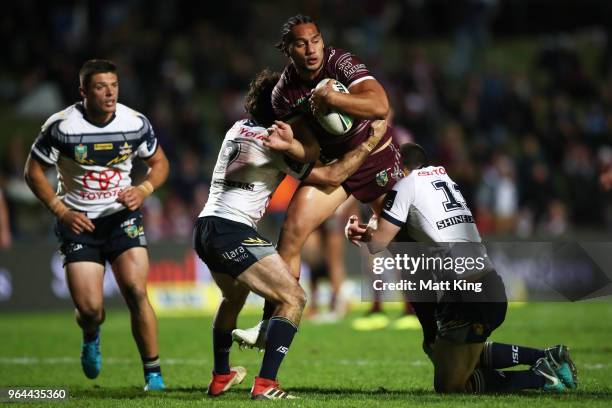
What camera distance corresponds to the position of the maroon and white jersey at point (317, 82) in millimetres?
7457

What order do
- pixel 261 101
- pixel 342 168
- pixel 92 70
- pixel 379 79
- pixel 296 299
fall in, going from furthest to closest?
1. pixel 379 79
2. pixel 92 70
3. pixel 261 101
4. pixel 342 168
5. pixel 296 299

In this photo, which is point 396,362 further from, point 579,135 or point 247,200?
point 579,135

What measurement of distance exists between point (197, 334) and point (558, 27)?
50.1 feet

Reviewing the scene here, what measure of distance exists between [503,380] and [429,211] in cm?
131

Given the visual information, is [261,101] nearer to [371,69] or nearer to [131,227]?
[131,227]

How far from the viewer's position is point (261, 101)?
7.75 m

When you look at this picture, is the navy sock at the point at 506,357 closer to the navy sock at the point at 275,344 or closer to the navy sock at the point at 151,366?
the navy sock at the point at 275,344

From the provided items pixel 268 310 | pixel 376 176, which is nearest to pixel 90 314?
pixel 268 310

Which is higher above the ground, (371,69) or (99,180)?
(371,69)

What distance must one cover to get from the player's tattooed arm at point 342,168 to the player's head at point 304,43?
2.34ft

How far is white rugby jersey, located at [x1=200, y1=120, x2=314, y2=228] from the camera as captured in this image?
7.20 meters

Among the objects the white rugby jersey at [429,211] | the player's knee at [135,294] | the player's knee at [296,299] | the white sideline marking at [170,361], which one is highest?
the white rugby jersey at [429,211]

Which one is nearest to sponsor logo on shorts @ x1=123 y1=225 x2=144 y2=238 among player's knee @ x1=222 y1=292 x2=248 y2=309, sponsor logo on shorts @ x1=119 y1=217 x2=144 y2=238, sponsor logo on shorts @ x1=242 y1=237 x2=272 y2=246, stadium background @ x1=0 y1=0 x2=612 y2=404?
sponsor logo on shorts @ x1=119 y1=217 x2=144 y2=238

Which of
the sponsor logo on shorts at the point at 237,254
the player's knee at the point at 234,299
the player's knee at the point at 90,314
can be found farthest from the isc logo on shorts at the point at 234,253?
the player's knee at the point at 90,314
